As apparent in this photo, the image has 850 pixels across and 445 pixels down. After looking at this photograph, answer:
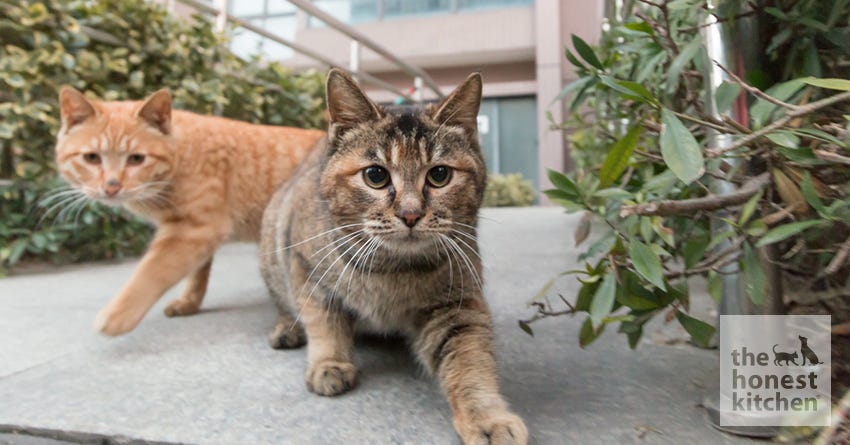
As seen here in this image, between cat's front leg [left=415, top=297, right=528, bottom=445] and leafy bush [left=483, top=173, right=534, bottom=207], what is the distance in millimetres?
7884

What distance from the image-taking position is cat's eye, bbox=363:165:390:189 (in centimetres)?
141

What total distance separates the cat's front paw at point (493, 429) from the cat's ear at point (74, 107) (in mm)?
2067

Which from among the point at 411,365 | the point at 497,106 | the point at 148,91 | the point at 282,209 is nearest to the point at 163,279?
the point at 282,209

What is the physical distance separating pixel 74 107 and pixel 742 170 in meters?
2.47

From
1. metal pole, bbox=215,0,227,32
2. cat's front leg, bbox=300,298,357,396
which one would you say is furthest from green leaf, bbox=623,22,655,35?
metal pole, bbox=215,0,227,32

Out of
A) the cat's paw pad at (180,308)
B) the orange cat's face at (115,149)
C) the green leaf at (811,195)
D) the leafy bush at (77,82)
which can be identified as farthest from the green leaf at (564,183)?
the leafy bush at (77,82)

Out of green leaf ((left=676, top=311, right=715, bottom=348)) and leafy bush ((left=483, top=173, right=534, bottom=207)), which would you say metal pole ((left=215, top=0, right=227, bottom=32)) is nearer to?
green leaf ((left=676, top=311, right=715, bottom=348))

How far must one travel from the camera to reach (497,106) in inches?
412

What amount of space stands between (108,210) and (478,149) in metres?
3.36

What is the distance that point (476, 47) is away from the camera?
10383 mm

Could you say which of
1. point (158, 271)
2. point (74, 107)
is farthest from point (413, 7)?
point (158, 271)

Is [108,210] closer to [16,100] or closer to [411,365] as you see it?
[16,100]

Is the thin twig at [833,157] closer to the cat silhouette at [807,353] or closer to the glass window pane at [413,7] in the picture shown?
the cat silhouette at [807,353]

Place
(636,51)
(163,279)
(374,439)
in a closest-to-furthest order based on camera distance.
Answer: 1. (374,439)
2. (636,51)
3. (163,279)
